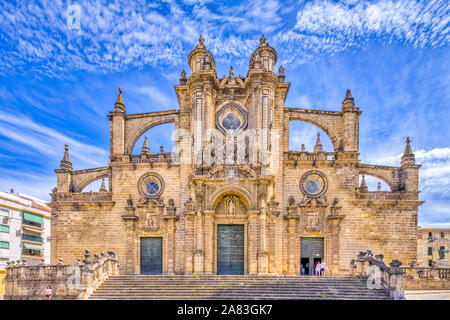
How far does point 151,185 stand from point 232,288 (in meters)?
10.2

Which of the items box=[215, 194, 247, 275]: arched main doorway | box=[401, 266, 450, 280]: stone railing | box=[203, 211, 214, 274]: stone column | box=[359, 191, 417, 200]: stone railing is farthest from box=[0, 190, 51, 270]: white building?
box=[401, 266, 450, 280]: stone railing

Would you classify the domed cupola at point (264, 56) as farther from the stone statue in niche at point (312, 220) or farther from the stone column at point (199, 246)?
the stone column at point (199, 246)

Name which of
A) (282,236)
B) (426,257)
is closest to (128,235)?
(282,236)

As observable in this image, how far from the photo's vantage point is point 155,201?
2180 cm

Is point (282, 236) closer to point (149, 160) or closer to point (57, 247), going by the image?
point (149, 160)

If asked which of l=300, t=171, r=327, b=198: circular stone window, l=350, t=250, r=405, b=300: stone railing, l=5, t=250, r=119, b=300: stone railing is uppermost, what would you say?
l=300, t=171, r=327, b=198: circular stone window

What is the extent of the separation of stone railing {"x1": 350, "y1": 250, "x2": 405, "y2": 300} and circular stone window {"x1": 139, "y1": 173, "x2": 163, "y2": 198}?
13093mm

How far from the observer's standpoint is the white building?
3866 centimetres

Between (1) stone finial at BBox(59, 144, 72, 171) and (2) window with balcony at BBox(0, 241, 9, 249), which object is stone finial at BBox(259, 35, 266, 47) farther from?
(2) window with balcony at BBox(0, 241, 9, 249)

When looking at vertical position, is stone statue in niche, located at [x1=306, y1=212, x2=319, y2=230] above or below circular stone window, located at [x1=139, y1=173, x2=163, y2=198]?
below

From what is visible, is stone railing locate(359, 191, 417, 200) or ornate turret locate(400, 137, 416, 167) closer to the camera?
stone railing locate(359, 191, 417, 200)

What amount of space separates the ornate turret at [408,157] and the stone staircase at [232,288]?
34.2 ft

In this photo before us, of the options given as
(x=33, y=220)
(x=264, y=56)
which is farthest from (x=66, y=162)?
(x=33, y=220)
